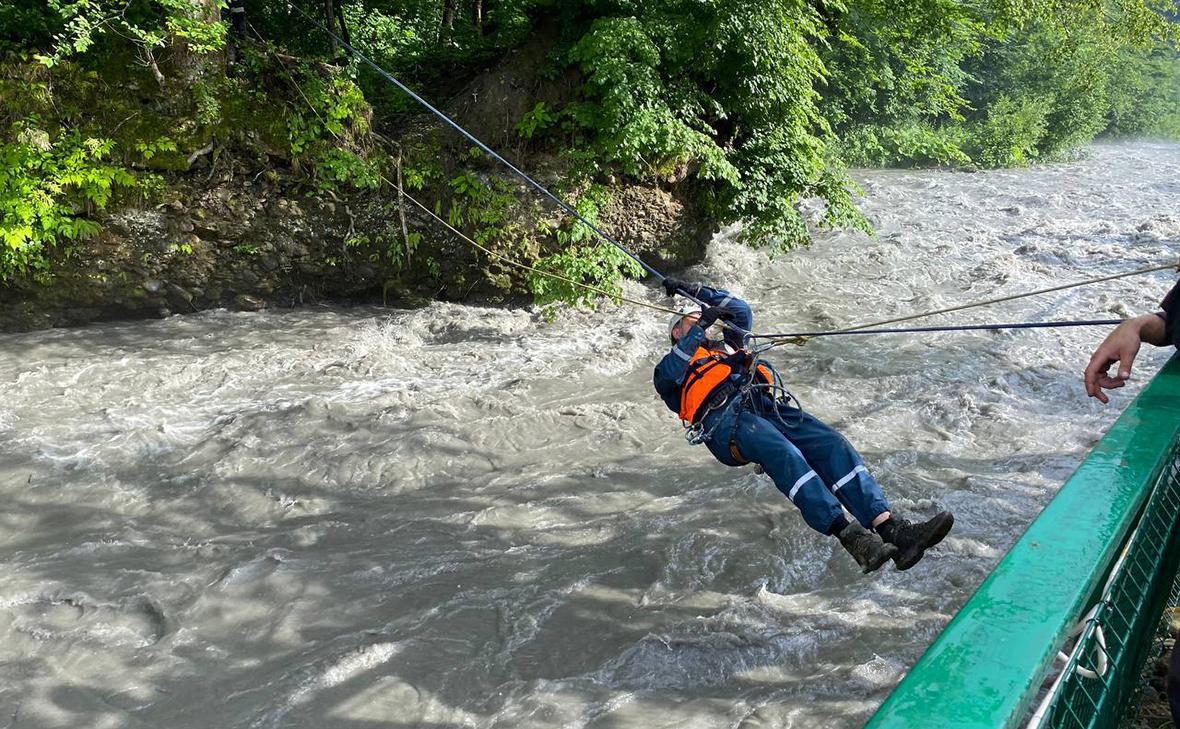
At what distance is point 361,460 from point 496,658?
98.3 inches

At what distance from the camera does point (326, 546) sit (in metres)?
5.25

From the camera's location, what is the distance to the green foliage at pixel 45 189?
777 centimetres

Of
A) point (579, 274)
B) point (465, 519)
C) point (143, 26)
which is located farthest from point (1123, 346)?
point (143, 26)

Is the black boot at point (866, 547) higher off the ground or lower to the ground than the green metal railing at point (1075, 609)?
lower

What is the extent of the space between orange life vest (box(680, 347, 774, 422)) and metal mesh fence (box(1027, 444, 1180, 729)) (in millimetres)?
2563

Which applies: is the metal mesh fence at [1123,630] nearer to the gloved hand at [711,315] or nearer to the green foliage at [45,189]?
the gloved hand at [711,315]

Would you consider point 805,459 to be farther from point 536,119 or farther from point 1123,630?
point 536,119

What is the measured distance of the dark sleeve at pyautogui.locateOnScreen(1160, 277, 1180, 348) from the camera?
235 centimetres

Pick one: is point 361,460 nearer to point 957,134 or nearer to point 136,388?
point 136,388

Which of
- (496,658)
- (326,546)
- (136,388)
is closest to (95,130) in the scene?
(136,388)

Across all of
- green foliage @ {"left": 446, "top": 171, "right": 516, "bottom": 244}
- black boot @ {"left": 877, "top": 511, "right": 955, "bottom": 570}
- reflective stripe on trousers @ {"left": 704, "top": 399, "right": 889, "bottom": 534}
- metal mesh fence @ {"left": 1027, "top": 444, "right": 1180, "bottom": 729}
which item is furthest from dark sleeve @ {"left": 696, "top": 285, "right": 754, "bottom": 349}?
green foliage @ {"left": 446, "top": 171, "right": 516, "bottom": 244}

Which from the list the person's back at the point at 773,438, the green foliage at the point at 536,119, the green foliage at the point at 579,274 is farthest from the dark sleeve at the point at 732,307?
the green foliage at the point at 536,119

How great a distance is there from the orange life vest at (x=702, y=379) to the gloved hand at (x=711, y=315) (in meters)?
0.20

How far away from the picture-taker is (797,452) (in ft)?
14.1
